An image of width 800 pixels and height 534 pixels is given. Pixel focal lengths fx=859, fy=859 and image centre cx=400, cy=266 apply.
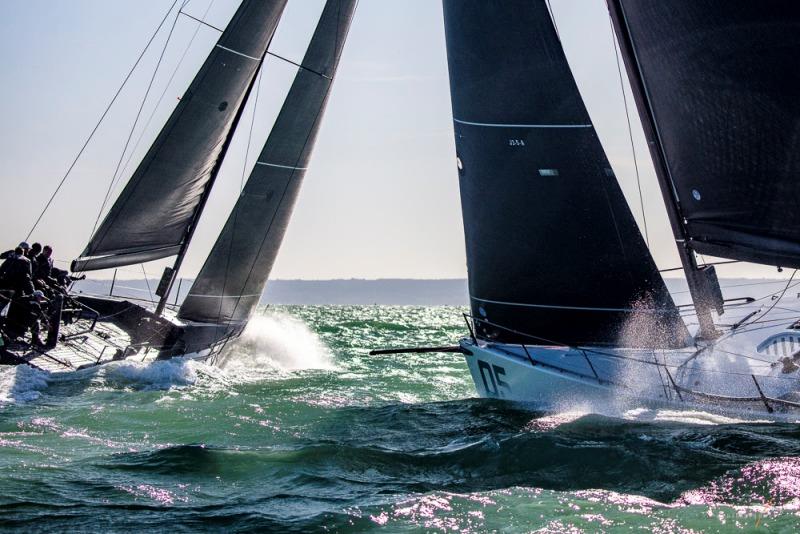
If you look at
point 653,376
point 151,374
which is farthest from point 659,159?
point 151,374

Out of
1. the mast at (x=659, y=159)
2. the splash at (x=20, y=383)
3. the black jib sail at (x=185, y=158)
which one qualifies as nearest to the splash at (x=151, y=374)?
the splash at (x=20, y=383)

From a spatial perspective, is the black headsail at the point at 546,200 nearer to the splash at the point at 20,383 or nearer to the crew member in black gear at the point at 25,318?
the splash at the point at 20,383

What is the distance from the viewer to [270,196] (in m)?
17.2

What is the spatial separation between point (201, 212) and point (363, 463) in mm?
8573

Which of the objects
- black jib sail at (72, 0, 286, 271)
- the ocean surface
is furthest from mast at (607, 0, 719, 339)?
black jib sail at (72, 0, 286, 271)

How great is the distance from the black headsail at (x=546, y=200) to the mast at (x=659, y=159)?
54cm

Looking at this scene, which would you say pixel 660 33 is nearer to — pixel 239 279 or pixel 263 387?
pixel 263 387

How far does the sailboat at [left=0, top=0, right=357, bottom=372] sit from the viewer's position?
46.8 ft

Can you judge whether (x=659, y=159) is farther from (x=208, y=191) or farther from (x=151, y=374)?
(x=208, y=191)

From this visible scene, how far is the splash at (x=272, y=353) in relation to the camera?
18.1m

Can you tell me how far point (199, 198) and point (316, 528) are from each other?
10.3 m

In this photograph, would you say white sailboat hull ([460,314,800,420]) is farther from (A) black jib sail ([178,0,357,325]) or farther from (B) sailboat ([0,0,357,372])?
(A) black jib sail ([178,0,357,325])

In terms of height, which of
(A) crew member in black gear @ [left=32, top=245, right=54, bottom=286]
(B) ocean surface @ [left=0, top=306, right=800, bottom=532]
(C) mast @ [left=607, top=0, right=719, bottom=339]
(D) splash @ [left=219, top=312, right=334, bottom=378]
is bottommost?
(D) splash @ [left=219, top=312, right=334, bottom=378]

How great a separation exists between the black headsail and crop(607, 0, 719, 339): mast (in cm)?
54
